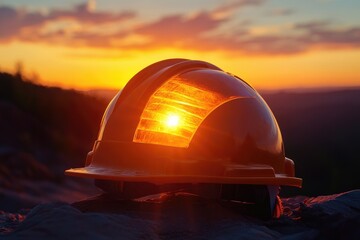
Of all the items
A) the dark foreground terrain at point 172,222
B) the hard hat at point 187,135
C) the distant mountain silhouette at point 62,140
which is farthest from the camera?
the distant mountain silhouette at point 62,140

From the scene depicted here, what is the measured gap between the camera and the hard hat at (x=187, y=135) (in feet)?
16.5

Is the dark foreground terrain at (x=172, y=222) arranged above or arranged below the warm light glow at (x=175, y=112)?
below

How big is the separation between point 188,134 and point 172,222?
0.84 m

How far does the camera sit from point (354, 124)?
45906mm

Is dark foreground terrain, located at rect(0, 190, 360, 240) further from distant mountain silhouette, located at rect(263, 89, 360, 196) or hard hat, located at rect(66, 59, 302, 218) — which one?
distant mountain silhouette, located at rect(263, 89, 360, 196)

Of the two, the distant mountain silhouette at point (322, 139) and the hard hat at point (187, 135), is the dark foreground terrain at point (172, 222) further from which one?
the distant mountain silhouette at point (322, 139)

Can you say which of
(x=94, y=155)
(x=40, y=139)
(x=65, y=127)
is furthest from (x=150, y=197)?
(x=65, y=127)

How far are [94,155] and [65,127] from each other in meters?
21.3

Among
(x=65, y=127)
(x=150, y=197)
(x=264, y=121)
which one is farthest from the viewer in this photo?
(x=65, y=127)

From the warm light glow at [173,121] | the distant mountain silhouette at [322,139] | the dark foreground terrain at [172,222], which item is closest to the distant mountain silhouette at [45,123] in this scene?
the distant mountain silhouette at [322,139]

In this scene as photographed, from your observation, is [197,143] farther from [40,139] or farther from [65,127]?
[65,127]

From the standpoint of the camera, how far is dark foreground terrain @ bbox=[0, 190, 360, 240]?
160 inches

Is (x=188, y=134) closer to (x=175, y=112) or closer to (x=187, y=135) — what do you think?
(x=187, y=135)

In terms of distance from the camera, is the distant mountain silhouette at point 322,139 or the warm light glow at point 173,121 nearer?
the warm light glow at point 173,121
